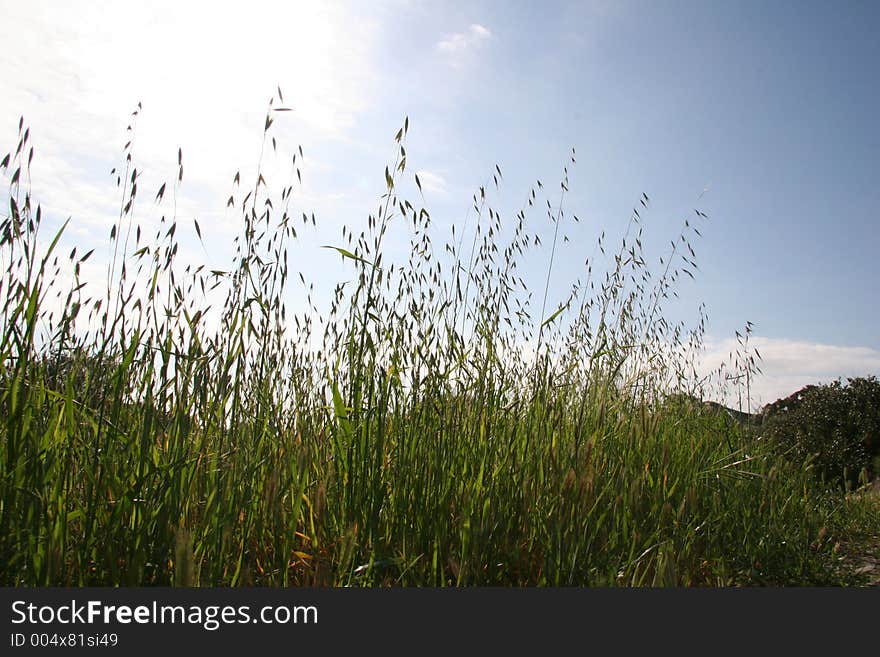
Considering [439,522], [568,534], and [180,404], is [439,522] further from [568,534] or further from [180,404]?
[180,404]

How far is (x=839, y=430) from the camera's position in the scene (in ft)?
24.2

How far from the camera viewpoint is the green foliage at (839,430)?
7227mm

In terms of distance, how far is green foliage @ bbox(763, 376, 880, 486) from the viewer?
7.23m

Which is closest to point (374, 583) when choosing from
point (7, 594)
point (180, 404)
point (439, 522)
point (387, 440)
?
point (439, 522)

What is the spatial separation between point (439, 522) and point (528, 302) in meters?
1.42

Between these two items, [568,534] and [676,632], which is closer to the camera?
[676,632]

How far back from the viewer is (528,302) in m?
2.92

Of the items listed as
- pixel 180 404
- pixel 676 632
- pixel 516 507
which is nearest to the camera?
pixel 676 632

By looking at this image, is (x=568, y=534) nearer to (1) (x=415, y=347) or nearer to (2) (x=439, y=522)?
(2) (x=439, y=522)

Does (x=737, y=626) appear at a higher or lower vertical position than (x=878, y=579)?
higher

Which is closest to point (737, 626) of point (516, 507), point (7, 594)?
point (516, 507)

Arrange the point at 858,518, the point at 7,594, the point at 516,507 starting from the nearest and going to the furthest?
1. the point at 7,594
2. the point at 516,507
3. the point at 858,518

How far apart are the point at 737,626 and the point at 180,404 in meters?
1.66

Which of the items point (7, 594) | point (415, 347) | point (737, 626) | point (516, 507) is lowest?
point (737, 626)
